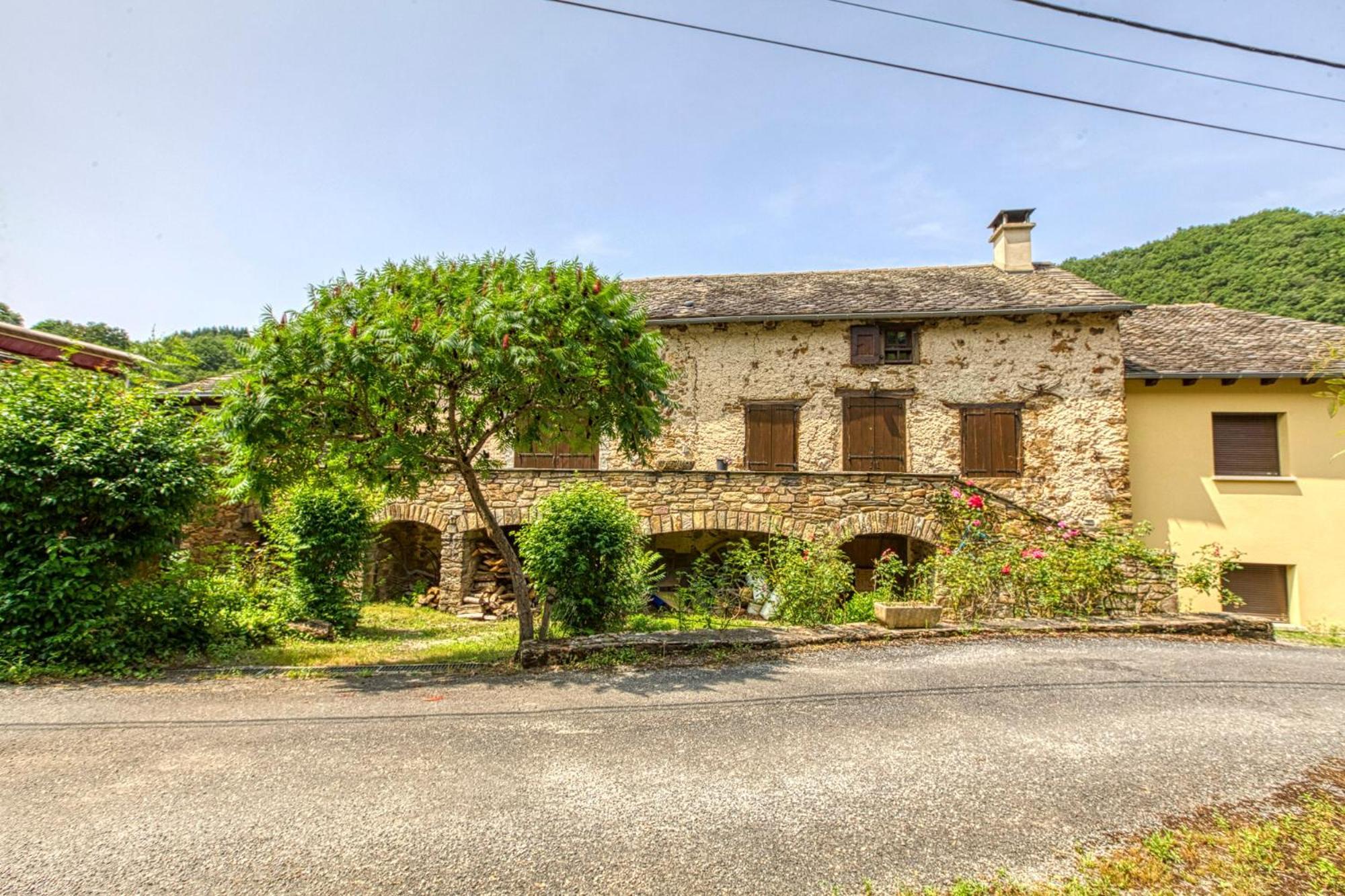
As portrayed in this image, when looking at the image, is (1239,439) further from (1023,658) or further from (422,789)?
(422,789)

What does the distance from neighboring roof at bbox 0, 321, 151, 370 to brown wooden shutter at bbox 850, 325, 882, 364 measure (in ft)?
39.0

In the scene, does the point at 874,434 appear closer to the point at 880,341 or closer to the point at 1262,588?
the point at 880,341

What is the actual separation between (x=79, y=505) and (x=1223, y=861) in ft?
28.7

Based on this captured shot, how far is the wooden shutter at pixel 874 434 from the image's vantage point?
1192 centimetres

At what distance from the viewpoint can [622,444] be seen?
6.25 m

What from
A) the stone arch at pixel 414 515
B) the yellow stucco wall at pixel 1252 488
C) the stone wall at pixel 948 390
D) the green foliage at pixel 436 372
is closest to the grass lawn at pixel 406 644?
the stone arch at pixel 414 515

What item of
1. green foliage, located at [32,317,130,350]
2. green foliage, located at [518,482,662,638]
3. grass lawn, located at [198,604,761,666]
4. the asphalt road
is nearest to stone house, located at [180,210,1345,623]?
grass lawn, located at [198,604,761,666]

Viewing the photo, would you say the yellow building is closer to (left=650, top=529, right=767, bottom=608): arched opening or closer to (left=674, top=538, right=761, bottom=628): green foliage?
(left=650, top=529, right=767, bottom=608): arched opening

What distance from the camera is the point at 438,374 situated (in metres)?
5.72

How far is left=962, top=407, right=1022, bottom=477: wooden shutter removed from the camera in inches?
456

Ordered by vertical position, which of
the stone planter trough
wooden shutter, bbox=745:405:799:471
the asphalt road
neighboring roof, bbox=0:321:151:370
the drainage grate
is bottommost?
the drainage grate

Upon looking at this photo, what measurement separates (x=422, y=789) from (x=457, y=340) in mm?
3520

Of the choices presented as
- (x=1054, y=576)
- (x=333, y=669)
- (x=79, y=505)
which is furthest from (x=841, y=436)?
(x=79, y=505)

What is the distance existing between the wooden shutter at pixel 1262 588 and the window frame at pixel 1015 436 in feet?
13.0
